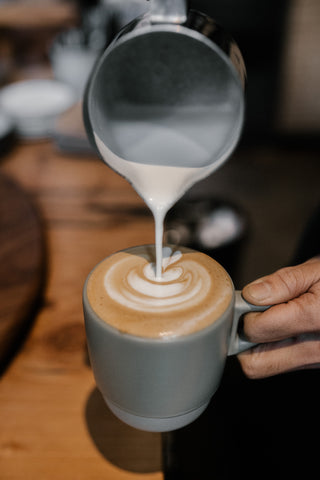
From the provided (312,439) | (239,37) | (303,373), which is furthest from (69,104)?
(239,37)

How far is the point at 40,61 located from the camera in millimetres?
2172

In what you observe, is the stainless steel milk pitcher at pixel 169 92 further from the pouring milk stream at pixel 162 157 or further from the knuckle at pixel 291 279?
the knuckle at pixel 291 279

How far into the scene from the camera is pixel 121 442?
0.53 meters

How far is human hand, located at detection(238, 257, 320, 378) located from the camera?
0.53m

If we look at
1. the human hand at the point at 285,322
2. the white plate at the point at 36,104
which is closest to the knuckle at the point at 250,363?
the human hand at the point at 285,322

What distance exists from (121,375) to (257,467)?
54 centimetres

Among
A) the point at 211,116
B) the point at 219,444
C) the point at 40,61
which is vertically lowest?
the point at 219,444

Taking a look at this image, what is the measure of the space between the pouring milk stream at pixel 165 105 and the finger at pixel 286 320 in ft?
0.46

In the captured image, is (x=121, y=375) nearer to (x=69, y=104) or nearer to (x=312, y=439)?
(x=312, y=439)

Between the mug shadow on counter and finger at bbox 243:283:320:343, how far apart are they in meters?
0.19

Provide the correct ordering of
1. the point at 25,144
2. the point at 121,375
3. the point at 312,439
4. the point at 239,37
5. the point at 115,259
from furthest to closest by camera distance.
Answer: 1. the point at 239,37
2. the point at 25,144
3. the point at 312,439
4. the point at 115,259
5. the point at 121,375

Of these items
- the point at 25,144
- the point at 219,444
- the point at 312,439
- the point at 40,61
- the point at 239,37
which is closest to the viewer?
the point at 312,439

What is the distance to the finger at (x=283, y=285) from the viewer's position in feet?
1.72

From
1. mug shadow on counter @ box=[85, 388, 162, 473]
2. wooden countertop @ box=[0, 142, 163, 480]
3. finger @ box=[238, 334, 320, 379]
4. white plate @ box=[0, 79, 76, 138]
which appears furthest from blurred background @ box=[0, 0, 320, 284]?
mug shadow on counter @ box=[85, 388, 162, 473]
